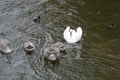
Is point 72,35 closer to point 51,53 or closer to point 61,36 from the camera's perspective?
point 61,36

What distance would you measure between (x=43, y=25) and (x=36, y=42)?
1.22 m

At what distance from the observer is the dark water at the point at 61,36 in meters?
10.9

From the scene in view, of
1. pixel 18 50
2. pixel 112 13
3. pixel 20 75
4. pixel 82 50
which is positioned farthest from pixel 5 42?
pixel 112 13

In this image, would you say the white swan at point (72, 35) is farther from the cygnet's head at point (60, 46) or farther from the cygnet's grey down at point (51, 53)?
the cygnet's grey down at point (51, 53)

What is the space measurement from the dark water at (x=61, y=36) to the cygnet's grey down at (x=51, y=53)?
17 centimetres

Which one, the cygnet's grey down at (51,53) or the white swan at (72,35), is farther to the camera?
the white swan at (72,35)

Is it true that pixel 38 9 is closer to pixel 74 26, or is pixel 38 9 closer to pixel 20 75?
pixel 74 26

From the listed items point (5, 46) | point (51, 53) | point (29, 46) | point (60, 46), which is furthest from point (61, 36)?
point (5, 46)

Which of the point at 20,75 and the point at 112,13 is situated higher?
the point at 112,13

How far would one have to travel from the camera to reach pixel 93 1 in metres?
15.4


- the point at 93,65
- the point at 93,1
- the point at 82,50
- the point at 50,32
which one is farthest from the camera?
the point at 93,1

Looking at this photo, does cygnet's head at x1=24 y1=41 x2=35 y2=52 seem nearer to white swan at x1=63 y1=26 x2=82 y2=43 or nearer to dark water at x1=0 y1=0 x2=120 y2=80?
dark water at x1=0 y1=0 x2=120 y2=80

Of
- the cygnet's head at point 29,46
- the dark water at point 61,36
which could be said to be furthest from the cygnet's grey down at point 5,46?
the cygnet's head at point 29,46

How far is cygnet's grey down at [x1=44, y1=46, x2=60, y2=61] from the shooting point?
1141cm
